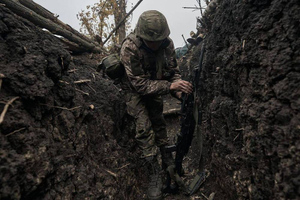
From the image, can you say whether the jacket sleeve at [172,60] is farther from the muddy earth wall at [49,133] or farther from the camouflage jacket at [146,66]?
the muddy earth wall at [49,133]

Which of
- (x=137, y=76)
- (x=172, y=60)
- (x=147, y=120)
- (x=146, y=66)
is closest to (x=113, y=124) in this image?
(x=147, y=120)

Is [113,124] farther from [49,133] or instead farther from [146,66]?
[49,133]

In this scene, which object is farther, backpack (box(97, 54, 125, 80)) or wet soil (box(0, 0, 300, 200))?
backpack (box(97, 54, 125, 80))

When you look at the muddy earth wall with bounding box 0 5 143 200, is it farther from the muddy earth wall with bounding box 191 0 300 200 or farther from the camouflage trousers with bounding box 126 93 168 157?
the muddy earth wall with bounding box 191 0 300 200

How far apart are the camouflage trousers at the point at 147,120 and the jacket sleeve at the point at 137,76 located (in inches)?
10.7

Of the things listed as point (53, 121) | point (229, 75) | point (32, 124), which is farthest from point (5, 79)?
point (229, 75)

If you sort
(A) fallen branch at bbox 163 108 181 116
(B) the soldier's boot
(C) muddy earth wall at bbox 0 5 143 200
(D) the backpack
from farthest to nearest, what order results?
(A) fallen branch at bbox 163 108 181 116
(D) the backpack
(B) the soldier's boot
(C) muddy earth wall at bbox 0 5 143 200

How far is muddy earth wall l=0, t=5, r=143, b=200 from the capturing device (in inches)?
56.1

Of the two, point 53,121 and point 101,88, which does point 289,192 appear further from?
point 101,88

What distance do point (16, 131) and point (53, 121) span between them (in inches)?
22.0

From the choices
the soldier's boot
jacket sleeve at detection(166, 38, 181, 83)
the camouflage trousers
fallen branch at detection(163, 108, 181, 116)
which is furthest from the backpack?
fallen branch at detection(163, 108, 181, 116)

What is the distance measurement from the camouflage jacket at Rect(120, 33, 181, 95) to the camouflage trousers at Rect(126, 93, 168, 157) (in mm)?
216

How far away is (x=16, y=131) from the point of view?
145 cm

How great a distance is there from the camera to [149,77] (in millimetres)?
3074
